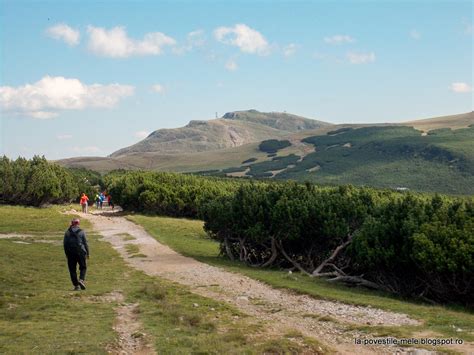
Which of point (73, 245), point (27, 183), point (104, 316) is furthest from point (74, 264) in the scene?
point (27, 183)

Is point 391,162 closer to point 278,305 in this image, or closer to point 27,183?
point 27,183

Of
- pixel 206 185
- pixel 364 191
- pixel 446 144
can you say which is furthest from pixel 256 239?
pixel 446 144

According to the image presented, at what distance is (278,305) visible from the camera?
12172mm

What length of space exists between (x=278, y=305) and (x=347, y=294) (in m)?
2.79

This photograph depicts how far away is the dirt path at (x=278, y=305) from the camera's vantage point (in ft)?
31.1

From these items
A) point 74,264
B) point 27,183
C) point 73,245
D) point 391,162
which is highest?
point 27,183

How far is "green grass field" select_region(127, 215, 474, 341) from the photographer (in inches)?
376

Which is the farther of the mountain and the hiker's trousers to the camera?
the mountain

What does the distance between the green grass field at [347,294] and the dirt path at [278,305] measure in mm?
376

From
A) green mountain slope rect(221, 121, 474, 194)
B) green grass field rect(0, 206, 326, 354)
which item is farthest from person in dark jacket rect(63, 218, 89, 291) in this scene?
green mountain slope rect(221, 121, 474, 194)

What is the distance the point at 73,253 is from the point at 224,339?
6.16 metres

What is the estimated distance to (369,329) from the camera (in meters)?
9.61

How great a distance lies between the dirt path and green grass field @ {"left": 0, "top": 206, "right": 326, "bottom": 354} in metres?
0.59

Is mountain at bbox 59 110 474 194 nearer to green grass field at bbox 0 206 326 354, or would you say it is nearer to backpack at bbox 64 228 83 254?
green grass field at bbox 0 206 326 354
